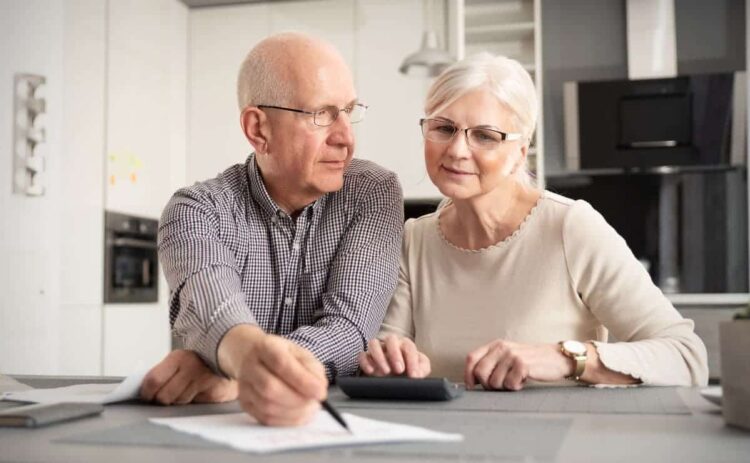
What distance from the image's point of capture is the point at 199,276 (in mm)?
1339

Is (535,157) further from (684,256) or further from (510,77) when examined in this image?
(510,77)

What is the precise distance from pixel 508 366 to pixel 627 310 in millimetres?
373

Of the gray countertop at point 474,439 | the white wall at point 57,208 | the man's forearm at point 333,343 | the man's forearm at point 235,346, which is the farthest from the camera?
the white wall at point 57,208

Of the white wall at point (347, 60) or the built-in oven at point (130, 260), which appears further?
the white wall at point (347, 60)

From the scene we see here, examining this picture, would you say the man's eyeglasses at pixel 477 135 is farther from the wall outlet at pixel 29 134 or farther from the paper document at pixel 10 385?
the wall outlet at pixel 29 134

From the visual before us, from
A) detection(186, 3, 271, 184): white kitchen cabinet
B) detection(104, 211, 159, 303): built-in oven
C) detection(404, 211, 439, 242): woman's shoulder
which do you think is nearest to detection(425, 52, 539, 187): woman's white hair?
detection(404, 211, 439, 242): woman's shoulder

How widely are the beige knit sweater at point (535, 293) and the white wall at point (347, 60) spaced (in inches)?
108

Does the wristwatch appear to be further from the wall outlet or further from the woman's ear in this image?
the wall outlet

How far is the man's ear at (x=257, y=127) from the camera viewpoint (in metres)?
1.72

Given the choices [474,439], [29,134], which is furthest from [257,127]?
[29,134]

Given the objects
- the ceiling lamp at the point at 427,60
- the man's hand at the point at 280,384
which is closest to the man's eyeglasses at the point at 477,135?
the man's hand at the point at 280,384

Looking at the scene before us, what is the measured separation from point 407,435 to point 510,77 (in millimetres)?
994

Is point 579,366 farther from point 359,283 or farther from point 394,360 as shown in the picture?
point 359,283

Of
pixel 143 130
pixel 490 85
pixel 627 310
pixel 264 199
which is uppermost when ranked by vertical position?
pixel 143 130
